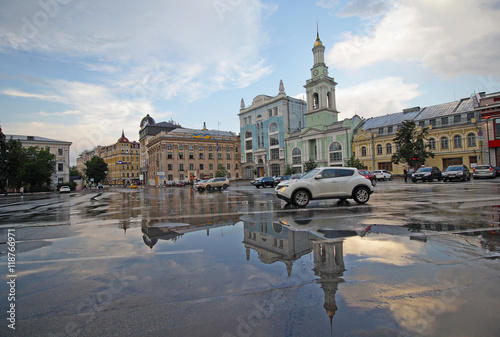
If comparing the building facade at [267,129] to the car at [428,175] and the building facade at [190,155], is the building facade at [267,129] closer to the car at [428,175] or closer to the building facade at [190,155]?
the building facade at [190,155]

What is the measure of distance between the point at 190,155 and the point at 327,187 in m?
65.3

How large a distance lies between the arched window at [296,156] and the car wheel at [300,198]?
5045 centimetres

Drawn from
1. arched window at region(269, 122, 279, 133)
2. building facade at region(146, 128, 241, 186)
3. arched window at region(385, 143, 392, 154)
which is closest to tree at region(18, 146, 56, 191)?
building facade at region(146, 128, 241, 186)

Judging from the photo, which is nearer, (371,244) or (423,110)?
(371,244)

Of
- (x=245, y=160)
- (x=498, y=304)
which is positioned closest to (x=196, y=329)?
(x=498, y=304)

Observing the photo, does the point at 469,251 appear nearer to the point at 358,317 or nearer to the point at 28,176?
the point at 358,317

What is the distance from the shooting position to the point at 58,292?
3543mm

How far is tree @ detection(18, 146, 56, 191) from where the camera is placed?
152 ft

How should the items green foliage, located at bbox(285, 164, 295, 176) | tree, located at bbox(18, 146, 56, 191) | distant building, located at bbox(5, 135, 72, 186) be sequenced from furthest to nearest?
distant building, located at bbox(5, 135, 72, 186) → green foliage, located at bbox(285, 164, 295, 176) → tree, located at bbox(18, 146, 56, 191)

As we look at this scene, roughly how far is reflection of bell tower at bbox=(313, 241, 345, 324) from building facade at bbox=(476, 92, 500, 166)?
150 ft

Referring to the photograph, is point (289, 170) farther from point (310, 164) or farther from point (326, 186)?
point (326, 186)

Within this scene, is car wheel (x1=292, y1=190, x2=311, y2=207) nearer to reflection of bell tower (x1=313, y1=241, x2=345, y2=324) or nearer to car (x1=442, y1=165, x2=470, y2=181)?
reflection of bell tower (x1=313, y1=241, x2=345, y2=324)

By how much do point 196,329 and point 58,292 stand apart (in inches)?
87.3

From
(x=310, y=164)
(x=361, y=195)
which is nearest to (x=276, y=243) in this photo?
(x=361, y=195)
